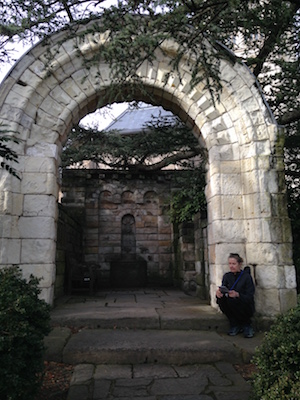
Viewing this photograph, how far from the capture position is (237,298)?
172 inches

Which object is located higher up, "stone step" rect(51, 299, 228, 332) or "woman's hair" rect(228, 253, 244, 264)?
"woman's hair" rect(228, 253, 244, 264)

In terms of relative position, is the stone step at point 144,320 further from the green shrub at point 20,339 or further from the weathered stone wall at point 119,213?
the weathered stone wall at point 119,213

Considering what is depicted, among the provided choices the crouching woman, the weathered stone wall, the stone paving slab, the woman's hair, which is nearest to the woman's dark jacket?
the crouching woman

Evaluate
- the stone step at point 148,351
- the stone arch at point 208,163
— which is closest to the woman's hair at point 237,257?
the stone arch at point 208,163

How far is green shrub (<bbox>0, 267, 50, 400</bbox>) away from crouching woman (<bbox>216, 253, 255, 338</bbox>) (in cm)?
252

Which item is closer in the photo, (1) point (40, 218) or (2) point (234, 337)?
(2) point (234, 337)

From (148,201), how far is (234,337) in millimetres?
8106

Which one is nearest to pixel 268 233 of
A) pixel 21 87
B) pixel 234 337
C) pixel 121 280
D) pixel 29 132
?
pixel 234 337

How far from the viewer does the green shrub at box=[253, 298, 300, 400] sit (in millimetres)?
2098

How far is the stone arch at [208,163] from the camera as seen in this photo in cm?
498

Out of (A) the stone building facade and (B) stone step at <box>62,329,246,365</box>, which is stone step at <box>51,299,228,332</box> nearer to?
(B) stone step at <box>62,329,246,365</box>

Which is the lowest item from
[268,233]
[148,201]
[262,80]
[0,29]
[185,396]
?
[185,396]

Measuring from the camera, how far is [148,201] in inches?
481

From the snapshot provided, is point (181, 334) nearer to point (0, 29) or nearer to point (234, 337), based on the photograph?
point (234, 337)
